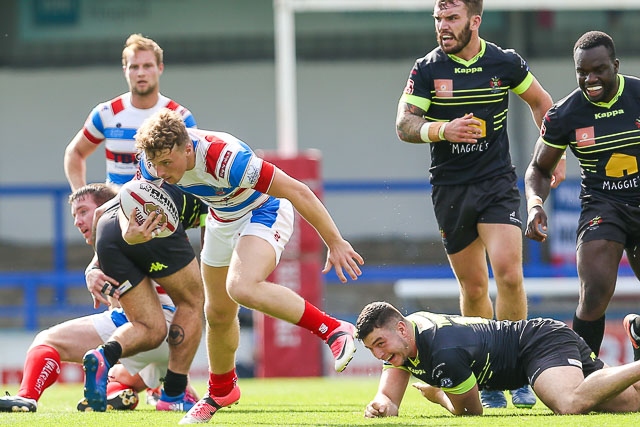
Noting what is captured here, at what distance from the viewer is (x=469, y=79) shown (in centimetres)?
721

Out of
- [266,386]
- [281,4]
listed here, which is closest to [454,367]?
[266,386]

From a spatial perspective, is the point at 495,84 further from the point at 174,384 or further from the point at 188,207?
the point at 174,384

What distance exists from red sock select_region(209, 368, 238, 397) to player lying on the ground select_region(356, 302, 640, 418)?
0.86m

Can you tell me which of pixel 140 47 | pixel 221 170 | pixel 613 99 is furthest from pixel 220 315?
pixel 140 47

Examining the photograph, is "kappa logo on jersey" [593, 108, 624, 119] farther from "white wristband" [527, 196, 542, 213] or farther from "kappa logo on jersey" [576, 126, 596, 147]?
"white wristband" [527, 196, 542, 213]

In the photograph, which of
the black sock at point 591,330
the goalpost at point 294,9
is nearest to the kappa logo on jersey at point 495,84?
the black sock at point 591,330

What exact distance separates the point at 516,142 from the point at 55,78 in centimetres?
740

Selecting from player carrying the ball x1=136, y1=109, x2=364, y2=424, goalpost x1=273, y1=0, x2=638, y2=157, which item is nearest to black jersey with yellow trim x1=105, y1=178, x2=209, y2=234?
player carrying the ball x1=136, y1=109, x2=364, y2=424

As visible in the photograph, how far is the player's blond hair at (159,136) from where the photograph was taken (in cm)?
588

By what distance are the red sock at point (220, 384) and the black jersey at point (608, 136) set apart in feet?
7.72

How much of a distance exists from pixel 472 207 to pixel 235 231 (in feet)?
5.00

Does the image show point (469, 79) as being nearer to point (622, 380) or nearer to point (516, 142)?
point (622, 380)

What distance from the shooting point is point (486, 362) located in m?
6.18

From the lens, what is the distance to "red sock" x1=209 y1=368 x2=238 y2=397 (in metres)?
6.59
